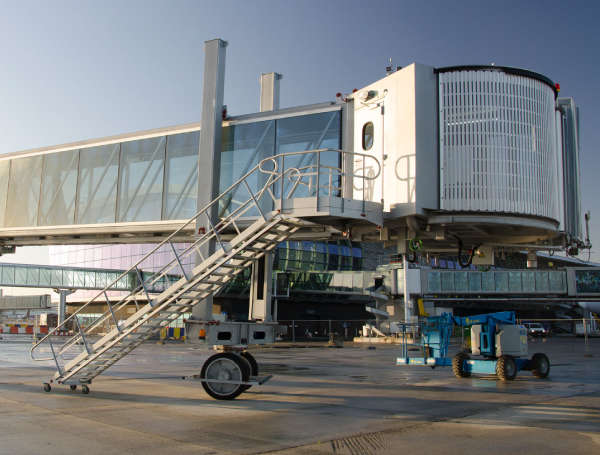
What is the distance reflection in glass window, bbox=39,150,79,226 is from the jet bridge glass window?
Result: 11.6 m

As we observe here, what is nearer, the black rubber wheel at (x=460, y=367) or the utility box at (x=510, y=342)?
the utility box at (x=510, y=342)

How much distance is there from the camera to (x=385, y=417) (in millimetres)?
10430

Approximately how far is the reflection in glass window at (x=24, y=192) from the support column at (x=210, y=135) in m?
8.20

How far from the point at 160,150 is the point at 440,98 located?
983cm

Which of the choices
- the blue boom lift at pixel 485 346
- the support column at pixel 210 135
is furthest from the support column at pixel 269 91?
the blue boom lift at pixel 485 346

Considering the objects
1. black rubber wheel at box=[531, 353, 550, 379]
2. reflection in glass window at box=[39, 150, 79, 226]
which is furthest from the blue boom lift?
reflection in glass window at box=[39, 150, 79, 226]

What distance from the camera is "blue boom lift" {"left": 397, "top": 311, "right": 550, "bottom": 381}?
18594 millimetres

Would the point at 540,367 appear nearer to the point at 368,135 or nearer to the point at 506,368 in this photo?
the point at 506,368

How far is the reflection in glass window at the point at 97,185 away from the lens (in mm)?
19719

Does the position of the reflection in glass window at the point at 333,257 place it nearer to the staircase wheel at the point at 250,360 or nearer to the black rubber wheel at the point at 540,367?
the black rubber wheel at the point at 540,367

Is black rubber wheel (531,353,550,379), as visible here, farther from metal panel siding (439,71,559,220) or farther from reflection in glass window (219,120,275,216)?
reflection in glass window (219,120,275,216)

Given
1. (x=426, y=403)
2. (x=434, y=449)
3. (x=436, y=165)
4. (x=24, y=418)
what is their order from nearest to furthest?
1. (x=434, y=449)
2. (x=24, y=418)
3. (x=426, y=403)
4. (x=436, y=165)

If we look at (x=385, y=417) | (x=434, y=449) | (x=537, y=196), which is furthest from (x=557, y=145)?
(x=434, y=449)

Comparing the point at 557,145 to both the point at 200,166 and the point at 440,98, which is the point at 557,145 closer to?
the point at 440,98
